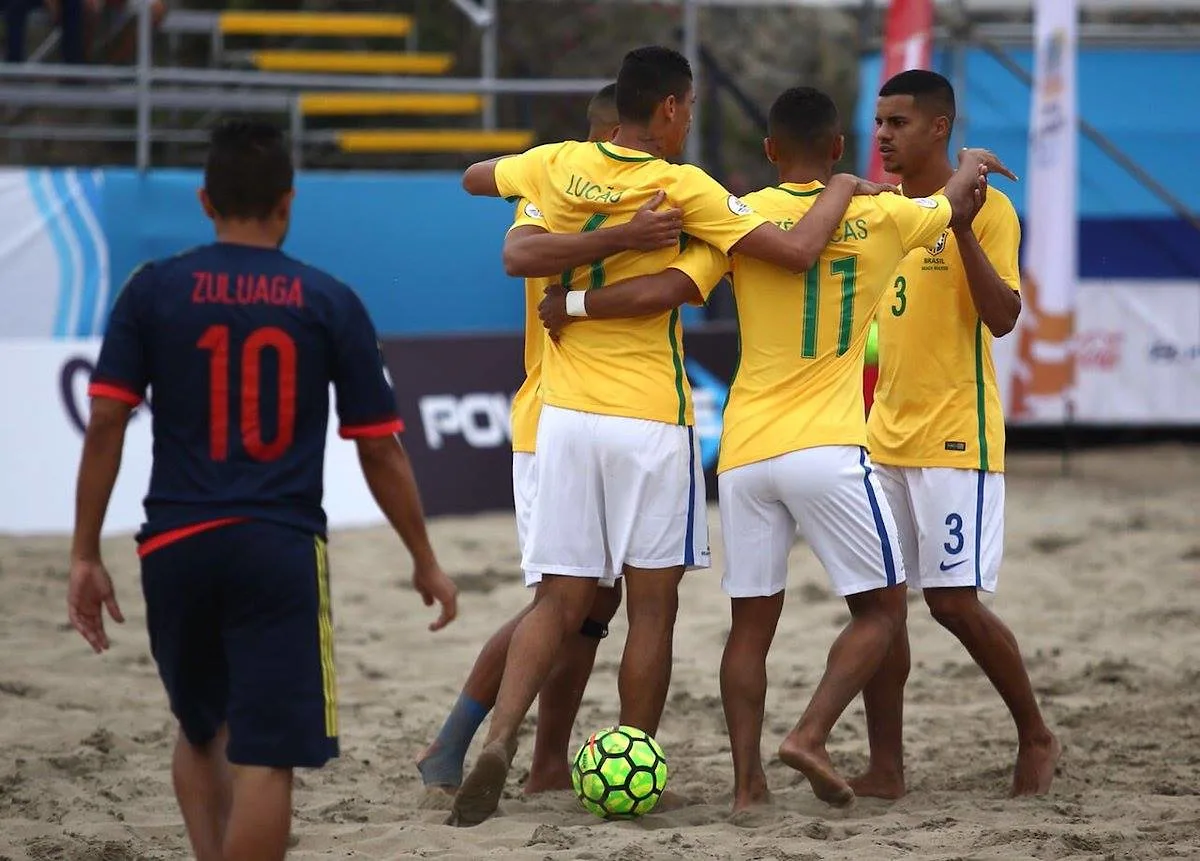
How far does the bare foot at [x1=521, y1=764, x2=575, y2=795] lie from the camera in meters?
4.99

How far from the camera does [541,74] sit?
16.4m

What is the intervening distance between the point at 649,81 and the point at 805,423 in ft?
3.34

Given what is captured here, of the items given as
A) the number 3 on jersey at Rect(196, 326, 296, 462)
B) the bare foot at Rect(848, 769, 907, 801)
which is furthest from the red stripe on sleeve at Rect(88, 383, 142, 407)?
the bare foot at Rect(848, 769, 907, 801)

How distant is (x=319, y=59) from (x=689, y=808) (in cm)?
1004

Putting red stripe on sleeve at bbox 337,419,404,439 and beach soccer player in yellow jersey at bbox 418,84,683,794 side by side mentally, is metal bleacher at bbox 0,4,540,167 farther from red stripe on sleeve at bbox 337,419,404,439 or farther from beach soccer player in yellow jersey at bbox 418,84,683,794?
red stripe on sleeve at bbox 337,419,404,439

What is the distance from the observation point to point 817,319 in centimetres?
454

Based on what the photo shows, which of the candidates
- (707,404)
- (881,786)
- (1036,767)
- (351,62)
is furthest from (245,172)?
(351,62)

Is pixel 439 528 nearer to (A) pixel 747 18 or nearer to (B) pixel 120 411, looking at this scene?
(B) pixel 120 411

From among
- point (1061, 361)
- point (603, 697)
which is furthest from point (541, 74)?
point (603, 697)

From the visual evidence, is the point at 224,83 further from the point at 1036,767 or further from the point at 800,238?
the point at 1036,767

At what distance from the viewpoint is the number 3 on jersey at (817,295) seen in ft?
14.9

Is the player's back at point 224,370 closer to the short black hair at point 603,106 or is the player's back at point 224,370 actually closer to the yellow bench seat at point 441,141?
the short black hair at point 603,106

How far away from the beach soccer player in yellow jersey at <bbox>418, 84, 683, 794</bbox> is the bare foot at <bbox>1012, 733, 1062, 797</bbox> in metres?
1.31

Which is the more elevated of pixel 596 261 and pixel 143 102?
pixel 143 102
